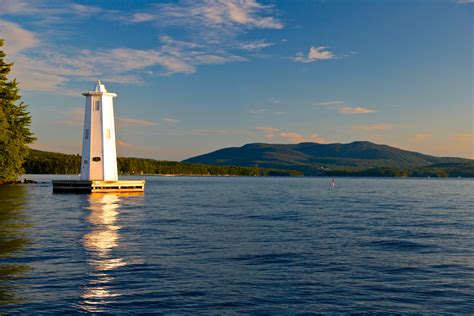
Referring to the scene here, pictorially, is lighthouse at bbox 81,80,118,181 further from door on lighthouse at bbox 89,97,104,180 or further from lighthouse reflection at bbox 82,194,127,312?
lighthouse reflection at bbox 82,194,127,312

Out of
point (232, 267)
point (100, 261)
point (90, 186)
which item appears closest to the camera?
point (232, 267)

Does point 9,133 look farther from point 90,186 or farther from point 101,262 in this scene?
point 101,262

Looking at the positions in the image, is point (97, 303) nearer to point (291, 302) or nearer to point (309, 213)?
point (291, 302)

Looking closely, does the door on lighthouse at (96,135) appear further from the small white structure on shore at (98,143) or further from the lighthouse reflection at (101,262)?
the lighthouse reflection at (101,262)

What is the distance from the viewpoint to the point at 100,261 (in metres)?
23.1

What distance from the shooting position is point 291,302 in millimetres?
16438

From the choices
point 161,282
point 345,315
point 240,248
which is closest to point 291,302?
point 345,315

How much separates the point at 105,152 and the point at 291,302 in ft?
221

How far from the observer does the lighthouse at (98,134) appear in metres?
78.4

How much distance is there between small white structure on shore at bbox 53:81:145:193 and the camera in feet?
257

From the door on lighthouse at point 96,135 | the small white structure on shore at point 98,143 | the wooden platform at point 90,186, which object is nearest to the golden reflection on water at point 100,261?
the door on lighthouse at point 96,135

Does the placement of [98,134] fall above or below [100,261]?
above

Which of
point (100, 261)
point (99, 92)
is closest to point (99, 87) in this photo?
point (99, 92)

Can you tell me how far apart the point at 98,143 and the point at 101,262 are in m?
58.3
